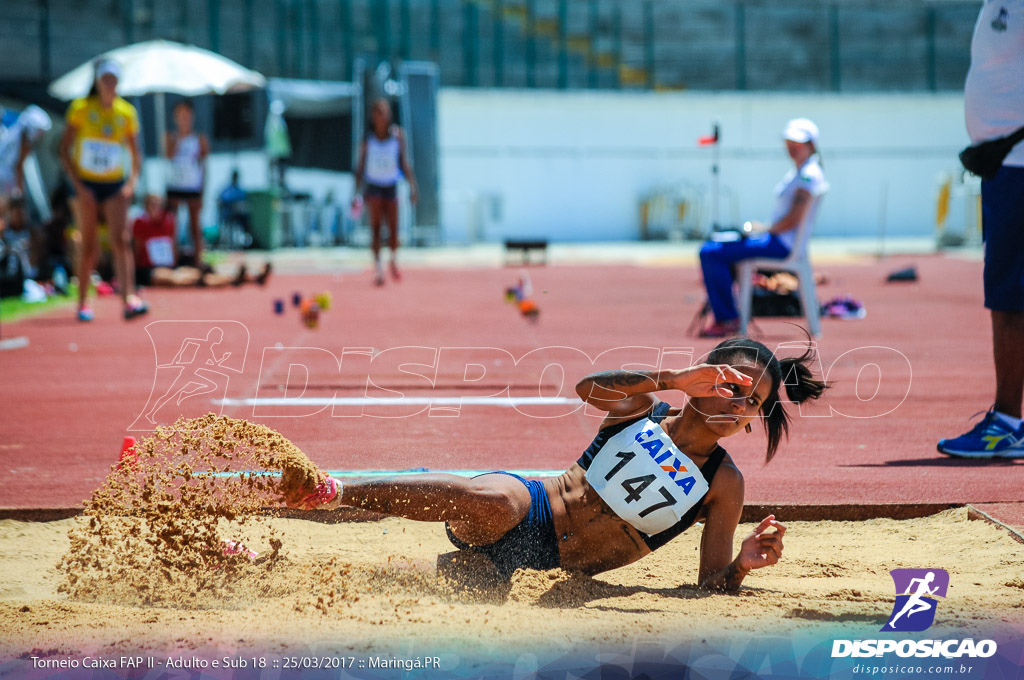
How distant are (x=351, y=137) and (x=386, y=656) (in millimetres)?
20546

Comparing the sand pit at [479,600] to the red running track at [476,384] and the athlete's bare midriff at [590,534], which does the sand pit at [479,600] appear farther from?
the red running track at [476,384]

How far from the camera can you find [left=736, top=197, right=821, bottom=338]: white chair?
912cm

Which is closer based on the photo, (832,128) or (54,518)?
(54,518)

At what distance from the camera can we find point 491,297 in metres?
13.5

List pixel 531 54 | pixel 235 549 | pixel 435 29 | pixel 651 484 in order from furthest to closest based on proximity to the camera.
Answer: pixel 531 54 < pixel 435 29 < pixel 235 549 < pixel 651 484

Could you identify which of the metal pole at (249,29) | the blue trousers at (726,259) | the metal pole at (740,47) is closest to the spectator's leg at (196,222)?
the blue trousers at (726,259)

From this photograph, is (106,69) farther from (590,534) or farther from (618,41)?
(618,41)

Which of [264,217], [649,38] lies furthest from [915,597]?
[649,38]

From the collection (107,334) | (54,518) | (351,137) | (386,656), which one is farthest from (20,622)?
(351,137)

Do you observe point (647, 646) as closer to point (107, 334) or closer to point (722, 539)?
point (722, 539)

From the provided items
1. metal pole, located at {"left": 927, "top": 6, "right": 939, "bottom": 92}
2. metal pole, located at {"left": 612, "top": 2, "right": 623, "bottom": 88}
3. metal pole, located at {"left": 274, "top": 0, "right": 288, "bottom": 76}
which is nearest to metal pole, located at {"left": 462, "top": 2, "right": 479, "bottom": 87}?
metal pole, located at {"left": 612, "top": 2, "right": 623, "bottom": 88}

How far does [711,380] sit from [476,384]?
387 centimetres

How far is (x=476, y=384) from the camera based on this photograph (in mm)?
7176

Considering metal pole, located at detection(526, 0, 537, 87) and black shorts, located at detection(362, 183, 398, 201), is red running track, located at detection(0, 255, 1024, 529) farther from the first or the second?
metal pole, located at detection(526, 0, 537, 87)
